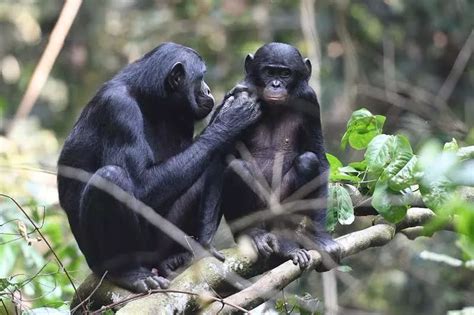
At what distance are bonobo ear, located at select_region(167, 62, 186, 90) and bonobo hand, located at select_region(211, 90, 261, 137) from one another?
35 cm

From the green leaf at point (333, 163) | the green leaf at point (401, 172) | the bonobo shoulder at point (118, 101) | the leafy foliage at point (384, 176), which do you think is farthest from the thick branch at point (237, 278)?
the bonobo shoulder at point (118, 101)

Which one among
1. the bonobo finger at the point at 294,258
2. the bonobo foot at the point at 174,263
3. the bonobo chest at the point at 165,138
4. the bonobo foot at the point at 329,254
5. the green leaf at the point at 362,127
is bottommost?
the bonobo foot at the point at 329,254

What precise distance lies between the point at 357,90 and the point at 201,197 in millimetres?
6050

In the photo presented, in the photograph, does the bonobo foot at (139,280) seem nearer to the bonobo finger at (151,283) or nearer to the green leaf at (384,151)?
the bonobo finger at (151,283)

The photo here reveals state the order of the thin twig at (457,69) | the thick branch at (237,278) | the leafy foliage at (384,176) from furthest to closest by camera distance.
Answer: the thin twig at (457,69) → the thick branch at (237,278) → the leafy foliage at (384,176)

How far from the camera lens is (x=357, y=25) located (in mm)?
11875

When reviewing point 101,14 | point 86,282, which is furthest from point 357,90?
point 86,282

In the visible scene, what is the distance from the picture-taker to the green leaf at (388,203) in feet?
16.0

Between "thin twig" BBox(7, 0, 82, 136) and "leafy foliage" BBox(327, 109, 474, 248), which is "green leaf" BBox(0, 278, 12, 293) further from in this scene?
"thin twig" BBox(7, 0, 82, 136)

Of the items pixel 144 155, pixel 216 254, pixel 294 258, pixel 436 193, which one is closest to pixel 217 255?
pixel 216 254

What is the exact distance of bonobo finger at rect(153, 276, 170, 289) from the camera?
4941mm

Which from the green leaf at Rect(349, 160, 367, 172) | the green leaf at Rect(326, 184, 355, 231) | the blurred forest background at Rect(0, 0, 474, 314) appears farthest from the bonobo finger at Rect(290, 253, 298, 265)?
the blurred forest background at Rect(0, 0, 474, 314)

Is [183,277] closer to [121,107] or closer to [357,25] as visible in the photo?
[121,107]

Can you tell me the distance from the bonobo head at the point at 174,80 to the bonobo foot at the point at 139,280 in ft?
3.96
